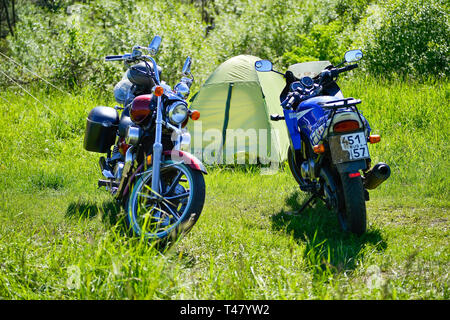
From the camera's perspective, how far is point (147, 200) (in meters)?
3.70

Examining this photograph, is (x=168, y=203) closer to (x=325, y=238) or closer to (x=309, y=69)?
(x=325, y=238)

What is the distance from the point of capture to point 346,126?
12.2 ft

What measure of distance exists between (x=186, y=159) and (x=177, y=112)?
0.42 m

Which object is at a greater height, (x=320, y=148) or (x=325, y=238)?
(x=320, y=148)

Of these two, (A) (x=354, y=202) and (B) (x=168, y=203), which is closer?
(A) (x=354, y=202)

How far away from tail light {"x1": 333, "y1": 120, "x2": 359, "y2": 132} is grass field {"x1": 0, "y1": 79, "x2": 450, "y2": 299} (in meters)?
0.85

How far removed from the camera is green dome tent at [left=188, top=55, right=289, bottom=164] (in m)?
6.51

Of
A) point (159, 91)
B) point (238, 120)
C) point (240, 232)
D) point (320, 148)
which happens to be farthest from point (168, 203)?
point (238, 120)

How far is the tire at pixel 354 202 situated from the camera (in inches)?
144

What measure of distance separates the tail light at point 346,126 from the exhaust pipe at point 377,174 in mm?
490

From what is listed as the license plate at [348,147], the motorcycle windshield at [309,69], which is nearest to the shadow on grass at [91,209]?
the license plate at [348,147]

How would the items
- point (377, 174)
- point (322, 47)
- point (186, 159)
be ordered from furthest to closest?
point (322, 47)
point (377, 174)
point (186, 159)

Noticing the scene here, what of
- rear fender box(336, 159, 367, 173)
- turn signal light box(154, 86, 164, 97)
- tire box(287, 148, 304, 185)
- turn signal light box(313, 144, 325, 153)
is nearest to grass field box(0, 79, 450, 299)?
tire box(287, 148, 304, 185)

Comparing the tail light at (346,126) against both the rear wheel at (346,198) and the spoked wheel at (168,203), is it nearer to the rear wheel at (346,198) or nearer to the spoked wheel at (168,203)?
the rear wheel at (346,198)
